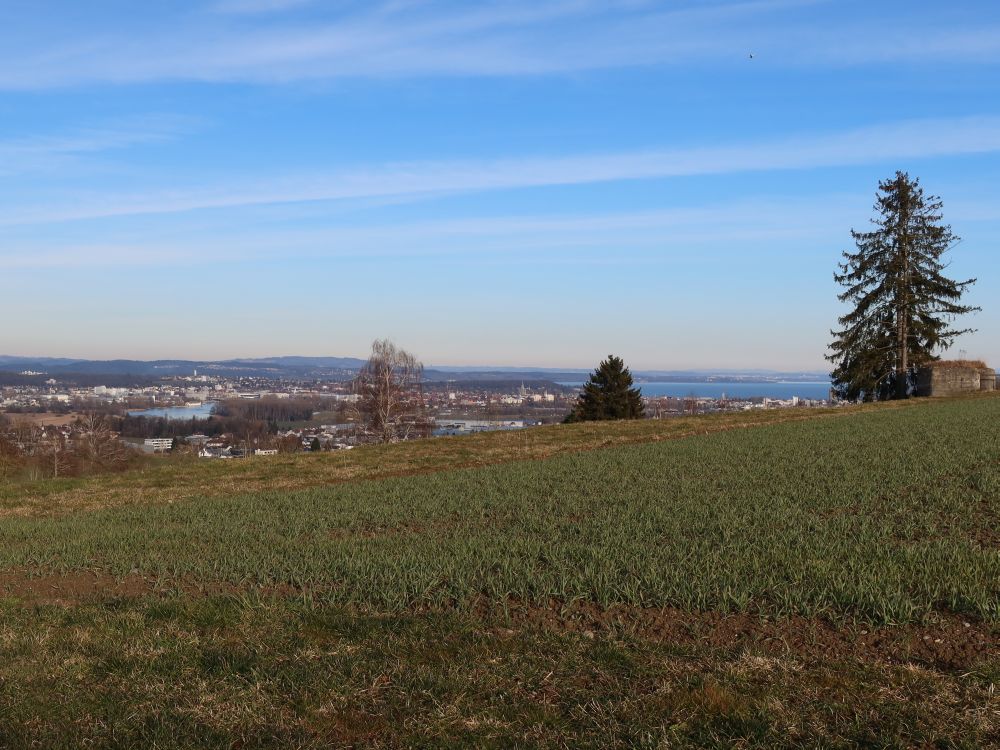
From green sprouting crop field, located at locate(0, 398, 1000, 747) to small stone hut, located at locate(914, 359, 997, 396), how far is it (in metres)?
33.2

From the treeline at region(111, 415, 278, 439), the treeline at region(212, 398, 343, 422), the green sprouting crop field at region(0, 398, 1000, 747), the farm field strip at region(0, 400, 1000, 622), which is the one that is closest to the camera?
the green sprouting crop field at region(0, 398, 1000, 747)

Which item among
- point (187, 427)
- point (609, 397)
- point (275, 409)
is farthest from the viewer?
point (275, 409)

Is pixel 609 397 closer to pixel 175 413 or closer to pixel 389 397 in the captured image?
pixel 389 397

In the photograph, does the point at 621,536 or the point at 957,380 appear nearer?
the point at 621,536

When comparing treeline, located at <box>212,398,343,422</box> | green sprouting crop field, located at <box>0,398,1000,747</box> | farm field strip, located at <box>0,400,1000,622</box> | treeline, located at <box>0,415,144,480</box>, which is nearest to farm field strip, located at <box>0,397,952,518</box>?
farm field strip, located at <box>0,400,1000,622</box>

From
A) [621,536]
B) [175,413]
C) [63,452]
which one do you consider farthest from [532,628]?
[175,413]

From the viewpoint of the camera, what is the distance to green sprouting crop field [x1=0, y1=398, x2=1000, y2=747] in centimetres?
458

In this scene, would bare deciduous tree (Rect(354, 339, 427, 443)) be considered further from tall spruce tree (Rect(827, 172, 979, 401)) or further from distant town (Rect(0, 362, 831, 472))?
tall spruce tree (Rect(827, 172, 979, 401))

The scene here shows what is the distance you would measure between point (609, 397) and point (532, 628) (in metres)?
43.4

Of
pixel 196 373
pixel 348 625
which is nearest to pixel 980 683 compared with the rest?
pixel 348 625

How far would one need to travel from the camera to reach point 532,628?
6203mm

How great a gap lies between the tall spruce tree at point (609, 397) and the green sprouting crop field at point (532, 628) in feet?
119

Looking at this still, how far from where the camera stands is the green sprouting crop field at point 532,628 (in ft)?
15.0

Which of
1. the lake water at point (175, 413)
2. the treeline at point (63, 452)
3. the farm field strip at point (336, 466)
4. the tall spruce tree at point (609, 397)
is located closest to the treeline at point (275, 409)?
the lake water at point (175, 413)
